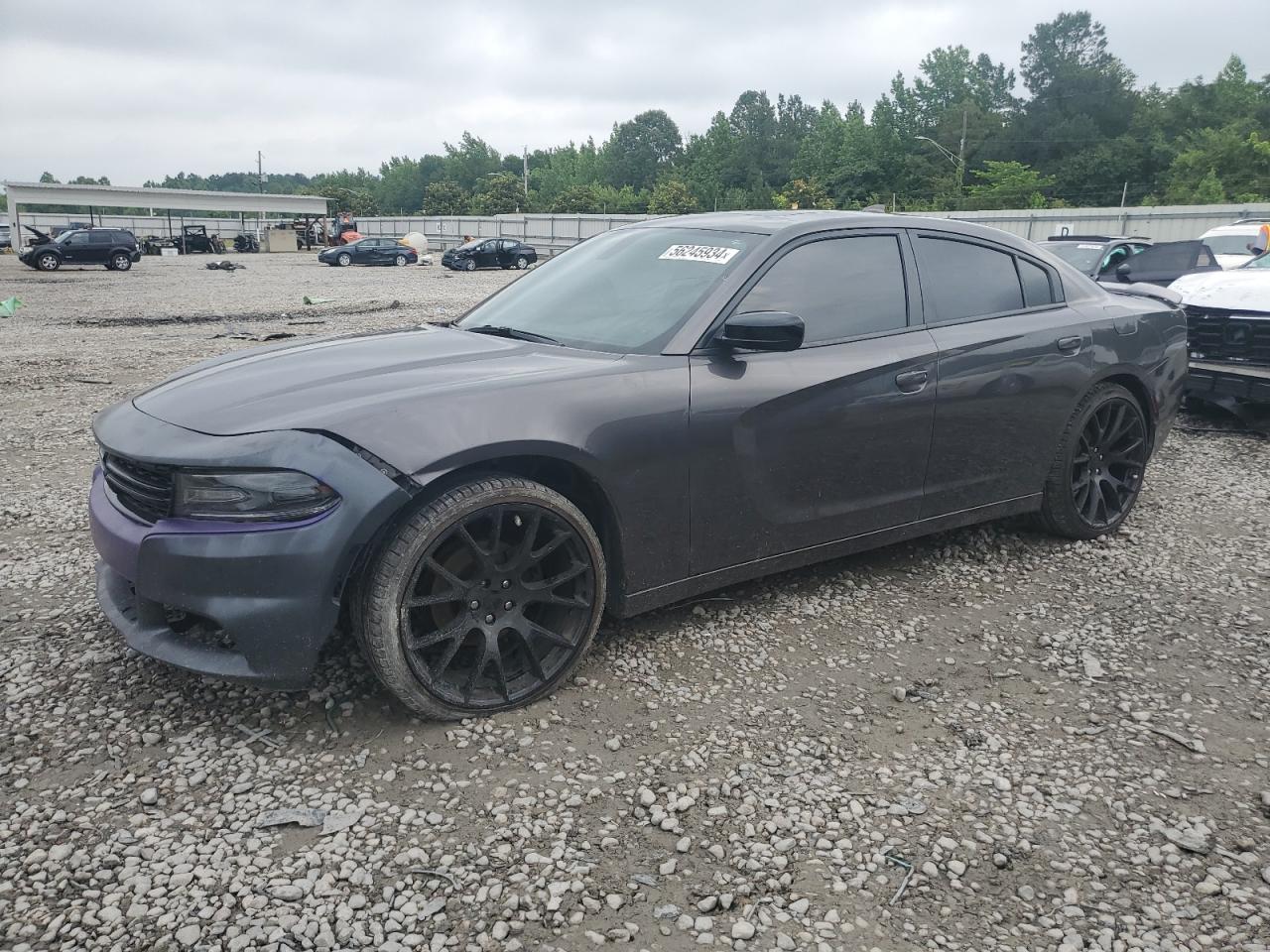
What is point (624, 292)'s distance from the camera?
3.80 m

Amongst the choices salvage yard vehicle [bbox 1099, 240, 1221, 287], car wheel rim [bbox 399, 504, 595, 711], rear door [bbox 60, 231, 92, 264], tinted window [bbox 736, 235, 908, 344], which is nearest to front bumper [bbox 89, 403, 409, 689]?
car wheel rim [bbox 399, 504, 595, 711]

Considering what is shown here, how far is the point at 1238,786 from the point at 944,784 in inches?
34.3

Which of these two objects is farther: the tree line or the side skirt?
the tree line

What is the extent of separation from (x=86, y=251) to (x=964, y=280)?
3459 centimetres

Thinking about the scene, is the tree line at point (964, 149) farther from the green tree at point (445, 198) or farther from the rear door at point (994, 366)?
the rear door at point (994, 366)

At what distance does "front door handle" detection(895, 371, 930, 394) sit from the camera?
3.88 meters

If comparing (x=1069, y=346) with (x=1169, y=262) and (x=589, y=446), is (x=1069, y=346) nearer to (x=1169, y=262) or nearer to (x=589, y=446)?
(x=589, y=446)

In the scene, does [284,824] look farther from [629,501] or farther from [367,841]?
[629,501]

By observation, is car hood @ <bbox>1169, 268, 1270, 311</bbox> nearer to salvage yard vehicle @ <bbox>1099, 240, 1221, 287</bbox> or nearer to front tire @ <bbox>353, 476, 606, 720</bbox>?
salvage yard vehicle @ <bbox>1099, 240, 1221, 287</bbox>

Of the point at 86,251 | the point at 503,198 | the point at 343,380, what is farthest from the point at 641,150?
the point at 343,380

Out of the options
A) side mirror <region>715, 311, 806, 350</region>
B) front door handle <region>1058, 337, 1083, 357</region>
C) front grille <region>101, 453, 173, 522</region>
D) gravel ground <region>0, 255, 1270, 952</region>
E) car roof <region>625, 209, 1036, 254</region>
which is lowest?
gravel ground <region>0, 255, 1270, 952</region>

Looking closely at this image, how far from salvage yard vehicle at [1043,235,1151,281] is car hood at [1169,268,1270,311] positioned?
3.18 metres

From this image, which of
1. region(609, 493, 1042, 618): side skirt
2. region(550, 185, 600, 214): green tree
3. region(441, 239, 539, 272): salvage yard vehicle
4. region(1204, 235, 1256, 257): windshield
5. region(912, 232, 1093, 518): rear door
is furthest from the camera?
region(550, 185, 600, 214): green tree

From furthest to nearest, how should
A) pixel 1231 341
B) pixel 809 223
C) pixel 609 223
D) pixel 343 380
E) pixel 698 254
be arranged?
1. pixel 609 223
2. pixel 1231 341
3. pixel 809 223
4. pixel 698 254
5. pixel 343 380
